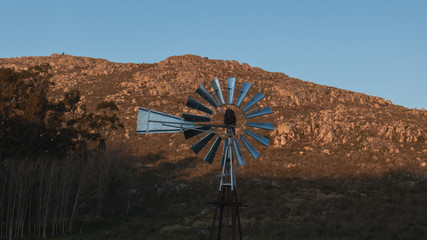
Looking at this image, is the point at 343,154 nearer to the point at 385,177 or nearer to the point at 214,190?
the point at 385,177

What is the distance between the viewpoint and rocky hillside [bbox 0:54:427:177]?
4869 cm

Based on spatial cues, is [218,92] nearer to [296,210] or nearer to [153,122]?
[153,122]

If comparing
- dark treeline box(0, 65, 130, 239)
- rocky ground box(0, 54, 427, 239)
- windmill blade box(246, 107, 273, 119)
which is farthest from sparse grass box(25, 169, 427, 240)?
windmill blade box(246, 107, 273, 119)

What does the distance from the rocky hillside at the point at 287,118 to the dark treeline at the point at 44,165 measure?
7.64 metres

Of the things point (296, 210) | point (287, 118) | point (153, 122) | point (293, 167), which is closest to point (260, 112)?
point (153, 122)

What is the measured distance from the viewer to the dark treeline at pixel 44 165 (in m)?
33.0

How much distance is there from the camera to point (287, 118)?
2525 inches

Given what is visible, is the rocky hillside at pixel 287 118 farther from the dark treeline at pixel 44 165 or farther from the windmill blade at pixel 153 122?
the windmill blade at pixel 153 122

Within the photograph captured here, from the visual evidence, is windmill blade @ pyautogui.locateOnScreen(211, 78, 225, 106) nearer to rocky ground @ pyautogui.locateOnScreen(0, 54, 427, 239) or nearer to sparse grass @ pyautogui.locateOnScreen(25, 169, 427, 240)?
rocky ground @ pyautogui.locateOnScreen(0, 54, 427, 239)

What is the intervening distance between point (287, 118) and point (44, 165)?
3989 cm

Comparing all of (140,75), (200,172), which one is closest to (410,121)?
(200,172)

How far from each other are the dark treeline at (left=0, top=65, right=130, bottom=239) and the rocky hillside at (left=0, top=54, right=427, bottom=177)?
7638mm

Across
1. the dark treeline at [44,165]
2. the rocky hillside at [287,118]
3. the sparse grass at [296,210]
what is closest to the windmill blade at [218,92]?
the sparse grass at [296,210]

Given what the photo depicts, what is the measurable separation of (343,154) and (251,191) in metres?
16.1
